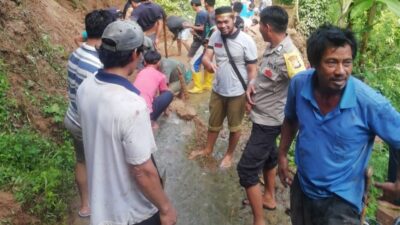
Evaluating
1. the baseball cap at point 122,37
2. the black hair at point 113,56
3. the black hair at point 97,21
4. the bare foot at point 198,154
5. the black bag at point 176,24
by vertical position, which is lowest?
the bare foot at point 198,154

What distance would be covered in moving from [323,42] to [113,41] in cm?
123

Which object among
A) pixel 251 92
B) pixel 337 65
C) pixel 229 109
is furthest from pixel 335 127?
pixel 229 109

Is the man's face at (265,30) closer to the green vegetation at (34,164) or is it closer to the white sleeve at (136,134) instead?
the white sleeve at (136,134)

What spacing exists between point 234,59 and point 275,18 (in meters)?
1.14

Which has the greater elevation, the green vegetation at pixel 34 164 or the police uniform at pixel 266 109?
the police uniform at pixel 266 109

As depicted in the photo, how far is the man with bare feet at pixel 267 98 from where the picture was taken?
363 centimetres

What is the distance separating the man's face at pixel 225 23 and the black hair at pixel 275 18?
3.04 ft

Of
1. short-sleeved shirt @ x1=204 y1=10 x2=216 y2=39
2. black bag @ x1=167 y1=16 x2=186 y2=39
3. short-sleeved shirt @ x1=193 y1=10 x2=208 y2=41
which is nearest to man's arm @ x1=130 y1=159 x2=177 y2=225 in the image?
short-sleeved shirt @ x1=204 y1=10 x2=216 y2=39

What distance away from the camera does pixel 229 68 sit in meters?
4.73

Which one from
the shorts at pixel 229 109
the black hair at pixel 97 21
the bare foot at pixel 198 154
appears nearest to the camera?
the black hair at pixel 97 21

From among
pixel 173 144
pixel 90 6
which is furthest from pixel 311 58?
pixel 90 6

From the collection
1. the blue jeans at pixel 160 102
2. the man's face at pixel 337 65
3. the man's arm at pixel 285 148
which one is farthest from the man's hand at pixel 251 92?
the man's face at pixel 337 65

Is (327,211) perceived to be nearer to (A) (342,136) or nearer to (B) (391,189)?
(B) (391,189)

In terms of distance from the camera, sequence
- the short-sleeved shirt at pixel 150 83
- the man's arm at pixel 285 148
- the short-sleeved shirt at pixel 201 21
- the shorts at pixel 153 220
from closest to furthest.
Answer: the shorts at pixel 153 220
the man's arm at pixel 285 148
the short-sleeved shirt at pixel 150 83
the short-sleeved shirt at pixel 201 21
